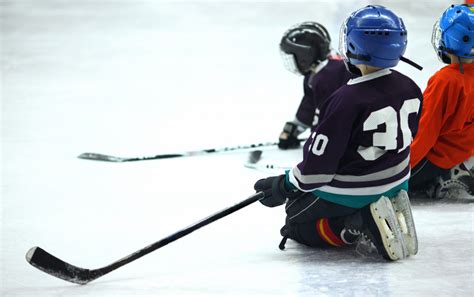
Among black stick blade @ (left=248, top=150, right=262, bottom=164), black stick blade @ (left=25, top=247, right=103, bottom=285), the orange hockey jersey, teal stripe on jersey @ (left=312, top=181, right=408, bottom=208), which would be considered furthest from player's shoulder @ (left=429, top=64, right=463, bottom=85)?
black stick blade @ (left=25, top=247, right=103, bottom=285)

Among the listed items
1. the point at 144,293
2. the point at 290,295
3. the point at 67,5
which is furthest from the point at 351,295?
the point at 67,5

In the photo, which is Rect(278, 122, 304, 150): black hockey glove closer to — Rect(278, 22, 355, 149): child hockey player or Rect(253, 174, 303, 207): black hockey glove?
Rect(278, 22, 355, 149): child hockey player

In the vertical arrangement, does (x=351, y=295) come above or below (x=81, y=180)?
below

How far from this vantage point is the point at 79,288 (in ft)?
8.21

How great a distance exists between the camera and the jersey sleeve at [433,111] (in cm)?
309

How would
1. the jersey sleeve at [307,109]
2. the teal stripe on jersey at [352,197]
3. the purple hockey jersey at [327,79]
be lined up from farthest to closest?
the jersey sleeve at [307,109]
the purple hockey jersey at [327,79]
the teal stripe on jersey at [352,197]

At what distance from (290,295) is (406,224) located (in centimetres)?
52

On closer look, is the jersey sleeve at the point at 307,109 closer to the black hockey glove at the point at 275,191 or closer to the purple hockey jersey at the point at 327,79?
the purple hockey jersey at the point at 327,79

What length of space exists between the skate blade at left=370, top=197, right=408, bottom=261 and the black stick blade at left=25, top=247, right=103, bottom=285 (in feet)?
2.88

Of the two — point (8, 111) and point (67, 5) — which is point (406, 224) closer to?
point (8, 111)

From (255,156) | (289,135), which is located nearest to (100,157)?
(255,156)

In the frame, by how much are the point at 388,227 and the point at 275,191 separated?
14.7 inches

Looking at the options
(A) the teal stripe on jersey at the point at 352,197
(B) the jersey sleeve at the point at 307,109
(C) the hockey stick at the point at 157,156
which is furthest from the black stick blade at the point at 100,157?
(A) the teal stripe on jersey at the point at 352,197

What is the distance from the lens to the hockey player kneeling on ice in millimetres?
2533
